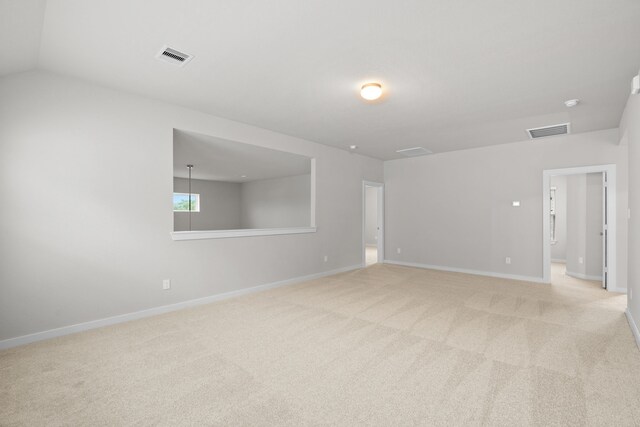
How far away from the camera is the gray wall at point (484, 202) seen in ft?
16.1

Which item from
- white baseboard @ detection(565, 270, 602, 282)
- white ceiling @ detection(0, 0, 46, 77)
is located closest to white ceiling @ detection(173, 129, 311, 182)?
white ceiling @ detection(0, 0, 46, 77)

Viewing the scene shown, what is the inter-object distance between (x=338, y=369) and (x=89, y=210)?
2.99 m

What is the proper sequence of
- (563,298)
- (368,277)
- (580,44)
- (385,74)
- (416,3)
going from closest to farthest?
1. (416,3)
2. (580,44)
3. (385,74)
4. (563,298)
5. (368,277)

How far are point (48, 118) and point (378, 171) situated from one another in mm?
5998

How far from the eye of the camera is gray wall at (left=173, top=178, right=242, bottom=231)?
33.4ft

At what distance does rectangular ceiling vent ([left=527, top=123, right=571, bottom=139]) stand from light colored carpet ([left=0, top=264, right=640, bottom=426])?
2.62 m

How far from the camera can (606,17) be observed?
2.05m

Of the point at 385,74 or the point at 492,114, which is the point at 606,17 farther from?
the point at 492,114

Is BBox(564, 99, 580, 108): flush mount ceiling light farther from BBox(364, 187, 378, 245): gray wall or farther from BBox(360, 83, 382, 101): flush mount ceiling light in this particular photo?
BBox(364, 187, 378, 245): gray wall

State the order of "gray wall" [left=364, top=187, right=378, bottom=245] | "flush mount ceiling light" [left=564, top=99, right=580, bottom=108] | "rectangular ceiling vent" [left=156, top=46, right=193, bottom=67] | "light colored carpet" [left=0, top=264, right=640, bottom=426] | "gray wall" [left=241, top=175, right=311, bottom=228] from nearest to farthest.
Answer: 1. "light colored carpet" [left=0, top=264, right=640, bottom=426]
2. "rectangular ceiling vent" [left=156, top=46, right=193, bottom=67]
3. "flush mount ceiling light" [left=564, top=99, right=580, bottom=108]
4. "gray wall" [left=241, top=175, right=311, bottom=228]
5. "gray wall" [left=364, top=187, right=378, bottom=245]

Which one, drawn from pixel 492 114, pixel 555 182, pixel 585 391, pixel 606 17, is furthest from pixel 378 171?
pixel 585 391

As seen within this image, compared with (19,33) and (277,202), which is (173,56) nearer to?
(19,33)

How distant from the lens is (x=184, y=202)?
10.2 metres

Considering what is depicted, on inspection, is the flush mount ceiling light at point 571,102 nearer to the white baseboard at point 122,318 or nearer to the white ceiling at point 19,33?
the white baseboard at point 122,318
